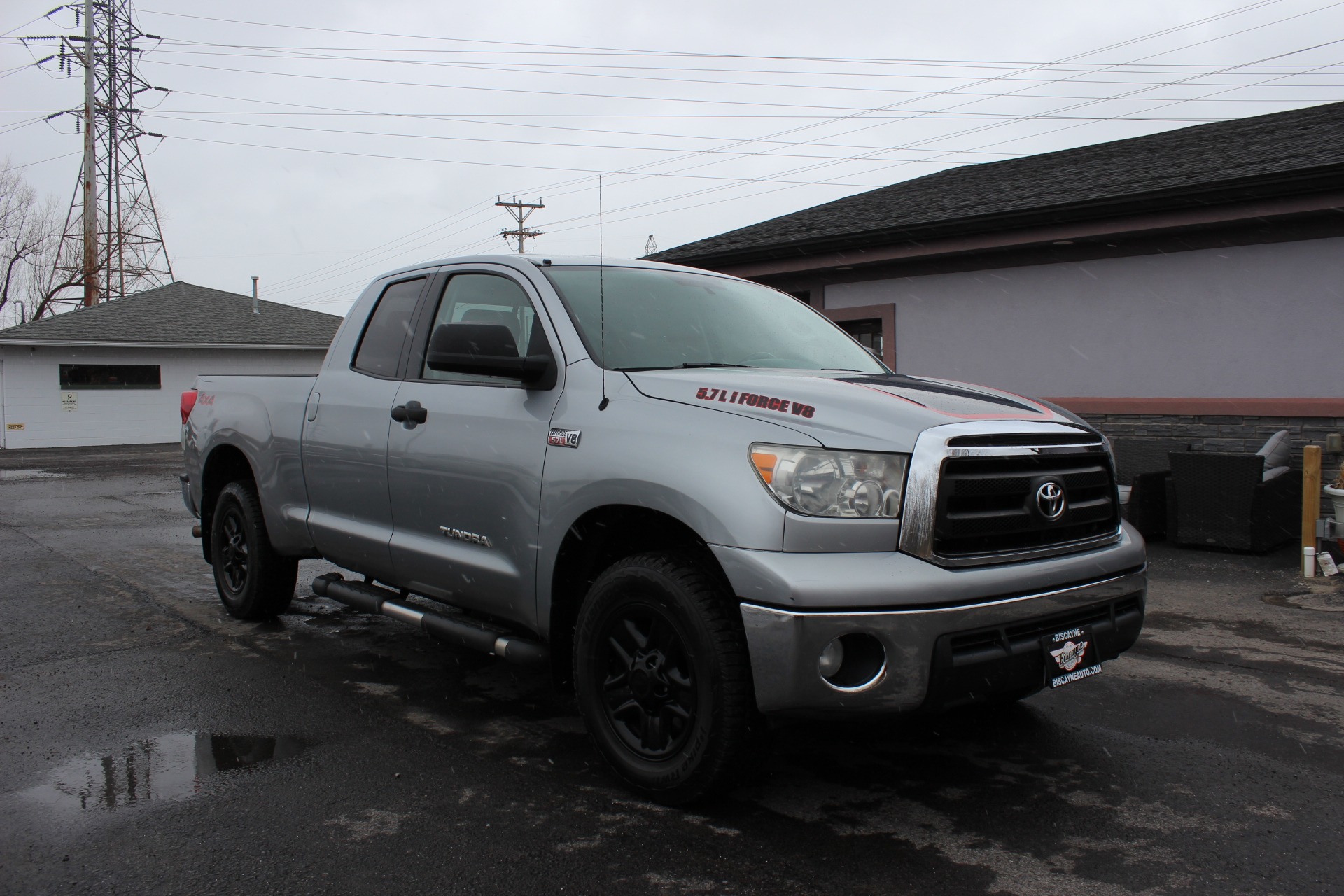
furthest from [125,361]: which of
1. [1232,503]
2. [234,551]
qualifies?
[1232,503]

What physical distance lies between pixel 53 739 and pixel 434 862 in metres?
2.18

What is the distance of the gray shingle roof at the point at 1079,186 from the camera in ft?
31.0

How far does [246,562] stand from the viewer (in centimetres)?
612

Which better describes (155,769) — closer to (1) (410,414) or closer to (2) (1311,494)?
(1) (410,414)

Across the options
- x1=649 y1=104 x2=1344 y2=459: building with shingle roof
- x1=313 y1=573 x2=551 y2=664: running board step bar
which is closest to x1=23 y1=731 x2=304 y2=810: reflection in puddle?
x1=313 y1=573 x2=551 y2=664: running board step bar

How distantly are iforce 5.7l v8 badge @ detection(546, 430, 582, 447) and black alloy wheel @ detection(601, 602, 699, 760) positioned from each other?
652 mm

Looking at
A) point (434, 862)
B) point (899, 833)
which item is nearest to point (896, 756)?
point (899, 833)

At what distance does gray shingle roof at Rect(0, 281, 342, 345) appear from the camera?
29656 mm

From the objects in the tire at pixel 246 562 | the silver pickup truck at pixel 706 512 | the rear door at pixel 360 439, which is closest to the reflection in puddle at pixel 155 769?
the silver pickup truck at pixel 706 512

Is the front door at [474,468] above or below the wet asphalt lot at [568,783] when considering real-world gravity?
above

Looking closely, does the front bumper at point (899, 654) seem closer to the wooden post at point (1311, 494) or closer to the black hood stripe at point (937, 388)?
the black hood stripe at point (937, 388)

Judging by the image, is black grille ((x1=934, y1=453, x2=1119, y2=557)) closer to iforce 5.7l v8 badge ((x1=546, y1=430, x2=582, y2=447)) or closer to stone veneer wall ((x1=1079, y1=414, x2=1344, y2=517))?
iforce 5.7l v8 badge ((x1=546, y1=430, x2=582, y2=447))

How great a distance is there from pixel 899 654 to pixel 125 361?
32718 millimetres

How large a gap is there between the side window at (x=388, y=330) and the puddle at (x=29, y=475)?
52.1ft
